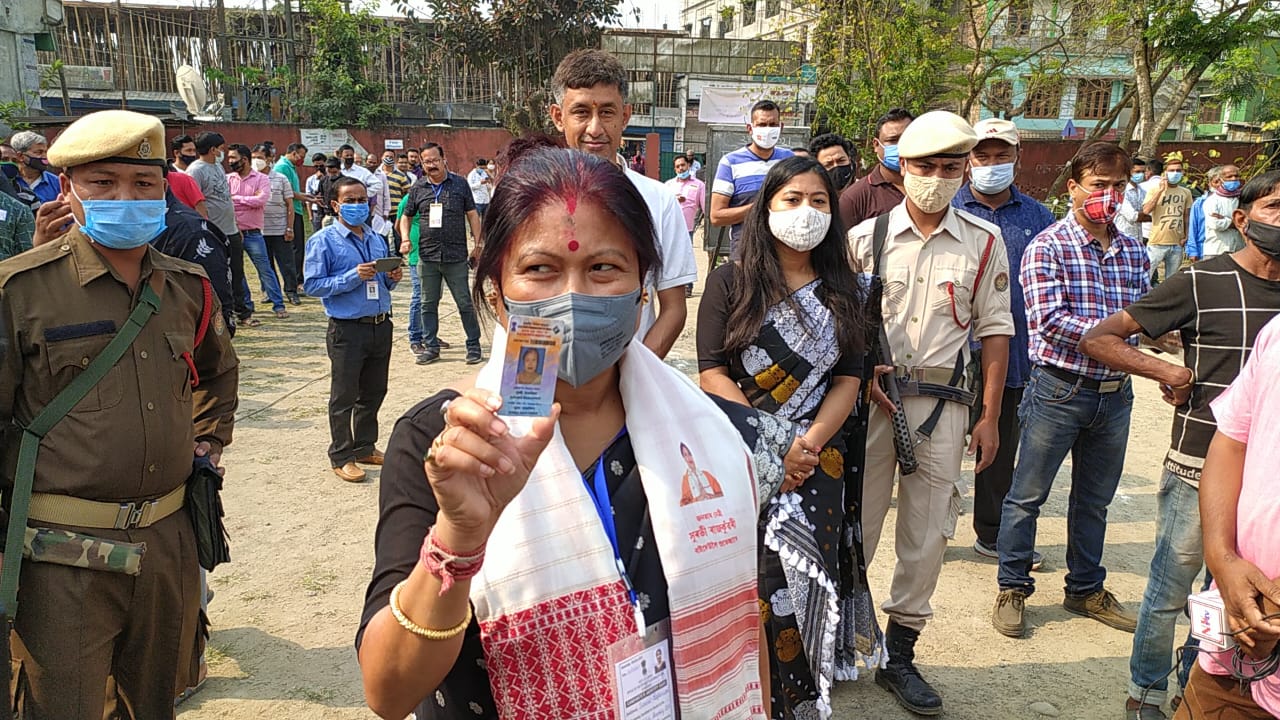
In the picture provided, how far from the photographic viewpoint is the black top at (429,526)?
1.30 meters

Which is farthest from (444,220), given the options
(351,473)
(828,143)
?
(828,143)

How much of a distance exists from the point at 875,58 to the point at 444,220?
275 inches

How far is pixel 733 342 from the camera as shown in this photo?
3010mm

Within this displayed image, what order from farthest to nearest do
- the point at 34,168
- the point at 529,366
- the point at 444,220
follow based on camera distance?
the point at 444,220, the point at 34,168, the point at 529,366

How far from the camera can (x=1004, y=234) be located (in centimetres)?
450

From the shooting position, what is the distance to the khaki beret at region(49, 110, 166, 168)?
245 cm

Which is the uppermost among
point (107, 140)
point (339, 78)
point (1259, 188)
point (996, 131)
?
point (339, 78)

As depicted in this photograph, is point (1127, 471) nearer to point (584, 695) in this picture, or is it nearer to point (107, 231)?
point (584, 695)

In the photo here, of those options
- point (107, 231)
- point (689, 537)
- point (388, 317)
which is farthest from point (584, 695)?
point (388, 317)

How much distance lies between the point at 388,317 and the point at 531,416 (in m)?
4.99

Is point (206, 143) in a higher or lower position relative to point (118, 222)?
higher

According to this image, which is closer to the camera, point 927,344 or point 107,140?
point 107,140

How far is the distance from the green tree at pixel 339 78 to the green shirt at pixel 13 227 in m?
23.8

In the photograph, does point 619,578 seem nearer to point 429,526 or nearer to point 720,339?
point 429,526
